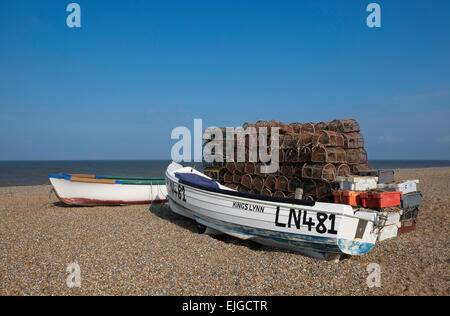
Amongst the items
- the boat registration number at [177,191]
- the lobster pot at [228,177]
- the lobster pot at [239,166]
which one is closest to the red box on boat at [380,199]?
the lobster pot at [239,166]

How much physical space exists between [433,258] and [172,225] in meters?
6.27

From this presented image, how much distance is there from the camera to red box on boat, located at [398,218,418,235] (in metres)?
7.52

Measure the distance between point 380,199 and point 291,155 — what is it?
10.1 ft

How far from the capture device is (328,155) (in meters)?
8.60

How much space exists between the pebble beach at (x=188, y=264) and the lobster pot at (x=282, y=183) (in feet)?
9.41

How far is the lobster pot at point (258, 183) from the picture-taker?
32.7ft

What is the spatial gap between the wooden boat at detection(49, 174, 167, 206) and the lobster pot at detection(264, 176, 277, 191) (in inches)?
191

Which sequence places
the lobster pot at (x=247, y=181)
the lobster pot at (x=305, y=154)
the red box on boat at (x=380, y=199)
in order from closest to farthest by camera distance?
the red box on boat at (x=380, y=199), the lobster pot at (x=305, y=154), the lobster pot at (x=247, y=181)

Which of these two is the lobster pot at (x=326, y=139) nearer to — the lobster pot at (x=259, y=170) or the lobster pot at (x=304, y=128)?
the lobster pot at (x=304, y=128)

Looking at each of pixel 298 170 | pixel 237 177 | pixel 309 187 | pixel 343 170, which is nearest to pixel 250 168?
pixel 237 177

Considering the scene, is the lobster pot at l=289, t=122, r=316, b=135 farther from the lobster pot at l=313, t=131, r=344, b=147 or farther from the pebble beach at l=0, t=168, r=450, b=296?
the pebble beach at l=0, t=168, r=450, b=296

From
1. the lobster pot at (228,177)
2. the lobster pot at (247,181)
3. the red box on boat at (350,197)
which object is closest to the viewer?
the red box on boat at (350,197)

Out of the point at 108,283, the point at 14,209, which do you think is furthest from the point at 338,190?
the point at 14,209

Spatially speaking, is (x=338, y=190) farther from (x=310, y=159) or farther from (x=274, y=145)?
(x=274, y=145)
